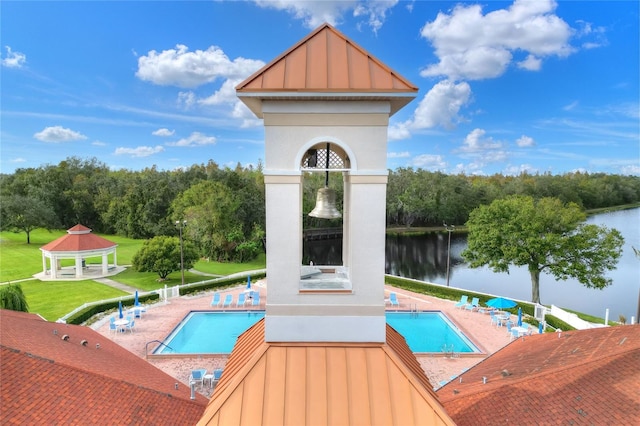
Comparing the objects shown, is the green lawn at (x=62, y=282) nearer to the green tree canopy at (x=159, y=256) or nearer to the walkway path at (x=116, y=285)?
the walkway path at (x=116, y=285)

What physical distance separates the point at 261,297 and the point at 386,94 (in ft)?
68.7

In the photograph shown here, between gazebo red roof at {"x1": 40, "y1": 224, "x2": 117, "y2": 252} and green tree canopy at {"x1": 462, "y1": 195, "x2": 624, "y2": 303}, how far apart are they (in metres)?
27.4

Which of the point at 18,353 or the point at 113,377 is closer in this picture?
the point at 18,353

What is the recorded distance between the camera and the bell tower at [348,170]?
453 centimetres

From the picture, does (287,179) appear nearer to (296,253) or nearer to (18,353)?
(296,253)

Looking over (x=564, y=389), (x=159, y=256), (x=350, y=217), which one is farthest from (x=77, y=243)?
(x=564, y=389)

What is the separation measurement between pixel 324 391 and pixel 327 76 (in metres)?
3.53

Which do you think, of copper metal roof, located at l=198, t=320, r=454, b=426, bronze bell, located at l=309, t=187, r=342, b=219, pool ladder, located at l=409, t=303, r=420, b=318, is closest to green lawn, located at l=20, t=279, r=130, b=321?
pool ladder, located at l=409, t=303, r=420, b=318

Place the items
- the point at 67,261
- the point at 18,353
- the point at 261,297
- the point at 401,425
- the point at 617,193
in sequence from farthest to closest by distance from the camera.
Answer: the point at 617,193
the point at 67,261
the point at 261,297
the point at 18,353
the point at 401,425

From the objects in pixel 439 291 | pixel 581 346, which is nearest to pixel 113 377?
pixel 581 346

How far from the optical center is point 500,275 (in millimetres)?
34688

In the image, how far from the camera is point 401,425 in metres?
3.83

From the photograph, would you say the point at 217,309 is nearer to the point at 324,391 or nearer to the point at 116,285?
the point at 116,285

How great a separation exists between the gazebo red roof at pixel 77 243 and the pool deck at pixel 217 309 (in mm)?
11212
